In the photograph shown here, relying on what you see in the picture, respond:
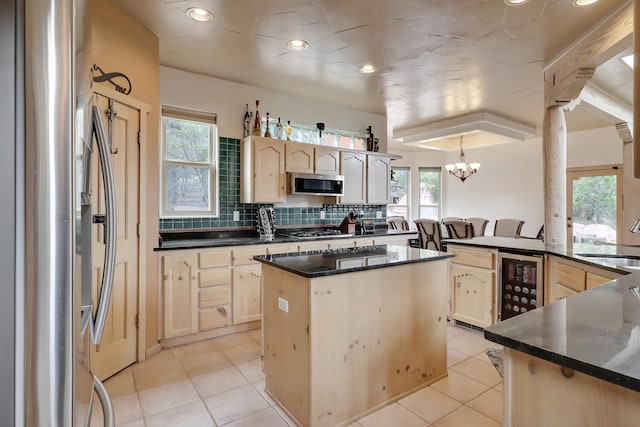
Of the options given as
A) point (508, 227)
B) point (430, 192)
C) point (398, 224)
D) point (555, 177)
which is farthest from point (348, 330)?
point (430, 192)

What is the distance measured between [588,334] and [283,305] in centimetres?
148

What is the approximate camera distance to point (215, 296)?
10.8 feet

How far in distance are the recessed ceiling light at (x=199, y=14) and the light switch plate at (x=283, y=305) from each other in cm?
218

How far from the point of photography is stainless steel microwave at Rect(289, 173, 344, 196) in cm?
407

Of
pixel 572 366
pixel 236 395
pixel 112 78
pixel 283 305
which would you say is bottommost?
pixel 236 395

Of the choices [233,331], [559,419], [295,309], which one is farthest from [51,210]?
[233,331]

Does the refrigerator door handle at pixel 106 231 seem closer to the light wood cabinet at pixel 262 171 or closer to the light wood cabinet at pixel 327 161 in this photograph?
the light wood cabinet at pixel 262 171

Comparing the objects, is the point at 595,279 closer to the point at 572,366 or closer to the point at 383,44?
the point at 572,366

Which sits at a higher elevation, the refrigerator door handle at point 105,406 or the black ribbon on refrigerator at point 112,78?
the black ribbon on refrigerator at point 112,78

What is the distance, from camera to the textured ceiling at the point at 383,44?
2.49 metres

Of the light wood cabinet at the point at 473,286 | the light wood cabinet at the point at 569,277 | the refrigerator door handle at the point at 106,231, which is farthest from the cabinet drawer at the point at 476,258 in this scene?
the refrigerator door handle at the point at 106,231

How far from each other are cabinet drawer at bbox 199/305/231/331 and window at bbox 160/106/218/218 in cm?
108

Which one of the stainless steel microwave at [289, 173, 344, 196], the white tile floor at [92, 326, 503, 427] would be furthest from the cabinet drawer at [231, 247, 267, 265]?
the stainless steel microwave at [289, 173, 344, 196]

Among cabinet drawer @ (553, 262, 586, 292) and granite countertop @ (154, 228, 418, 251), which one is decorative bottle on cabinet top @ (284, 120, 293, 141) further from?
cabinet drawer @ (553, 262, 586, 292)
